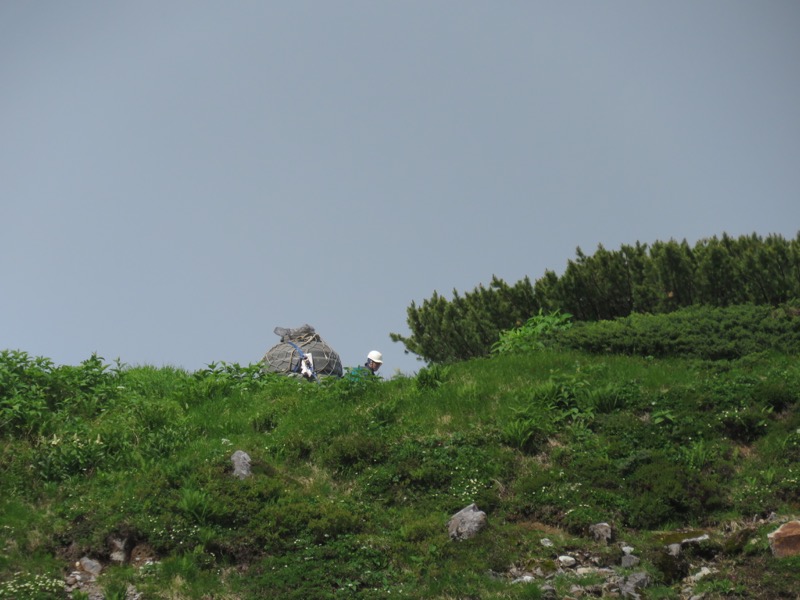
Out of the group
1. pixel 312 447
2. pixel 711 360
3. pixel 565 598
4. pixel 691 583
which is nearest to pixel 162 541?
pixel 312 447

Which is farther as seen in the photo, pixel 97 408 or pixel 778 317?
pixel 778 317

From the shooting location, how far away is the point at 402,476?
1488cm

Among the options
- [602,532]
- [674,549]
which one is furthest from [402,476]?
[674,549]

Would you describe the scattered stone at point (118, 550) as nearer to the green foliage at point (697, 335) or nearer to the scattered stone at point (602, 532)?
the scattered stone at point (602, 532)

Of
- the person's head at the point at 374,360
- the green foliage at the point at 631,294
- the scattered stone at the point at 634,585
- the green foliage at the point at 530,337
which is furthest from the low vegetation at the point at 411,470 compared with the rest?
the person's head at the point at 374,360

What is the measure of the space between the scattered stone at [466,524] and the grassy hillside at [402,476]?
16cm

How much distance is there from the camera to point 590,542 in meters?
12.9

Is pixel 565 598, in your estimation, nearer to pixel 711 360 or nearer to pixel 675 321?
pixel 711 360

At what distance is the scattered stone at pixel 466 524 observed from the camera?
13.0 meters

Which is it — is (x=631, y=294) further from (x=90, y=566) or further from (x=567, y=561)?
(x=90, y=566)

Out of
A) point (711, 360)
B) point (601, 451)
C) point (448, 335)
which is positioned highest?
point (448, 335)

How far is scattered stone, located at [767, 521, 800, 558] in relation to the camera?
11781 mm

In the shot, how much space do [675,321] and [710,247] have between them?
369cm

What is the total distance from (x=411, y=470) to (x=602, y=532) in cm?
310
